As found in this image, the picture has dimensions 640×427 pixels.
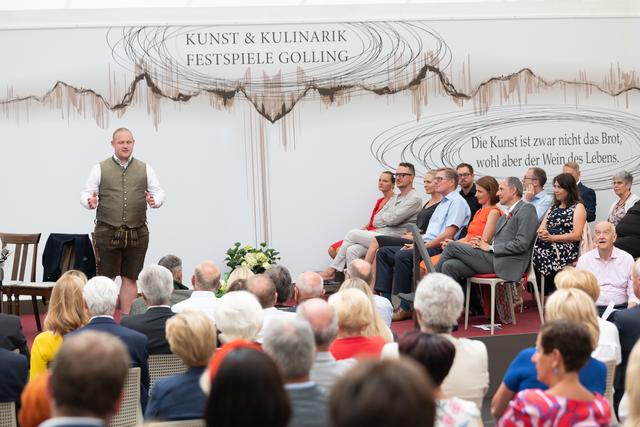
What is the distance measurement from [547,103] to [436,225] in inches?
103

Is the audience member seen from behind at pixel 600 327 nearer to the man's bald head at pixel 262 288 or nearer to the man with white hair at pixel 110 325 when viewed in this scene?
the man's bald head at pixel 262 288

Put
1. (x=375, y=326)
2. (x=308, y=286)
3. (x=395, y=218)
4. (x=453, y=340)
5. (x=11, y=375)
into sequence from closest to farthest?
(x=453, y=340)
(x=11, y=375)
(x=375, y=326)
(x=308, y=286)
(x=395, y=218)

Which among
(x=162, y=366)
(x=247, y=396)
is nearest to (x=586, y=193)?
(x=162, y=366)

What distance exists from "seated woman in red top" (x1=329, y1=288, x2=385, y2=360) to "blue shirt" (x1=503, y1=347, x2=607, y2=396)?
0.58 meters

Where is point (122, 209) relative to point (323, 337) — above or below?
above

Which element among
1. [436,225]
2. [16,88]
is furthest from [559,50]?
[16,88]

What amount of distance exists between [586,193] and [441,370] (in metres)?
6.34

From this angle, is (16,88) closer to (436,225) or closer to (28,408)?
(436,225)

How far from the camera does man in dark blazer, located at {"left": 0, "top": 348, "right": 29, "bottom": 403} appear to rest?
354 centimetres

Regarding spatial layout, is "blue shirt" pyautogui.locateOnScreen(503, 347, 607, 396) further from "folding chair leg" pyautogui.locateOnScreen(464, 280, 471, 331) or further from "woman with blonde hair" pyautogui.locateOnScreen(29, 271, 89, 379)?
"folding chair leg" pyautogui.locateOnScreen(464, 280, 471, 331)

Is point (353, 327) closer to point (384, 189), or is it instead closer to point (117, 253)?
point (117, 253)

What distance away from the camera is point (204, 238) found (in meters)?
8.57

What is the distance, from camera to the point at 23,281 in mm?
7480

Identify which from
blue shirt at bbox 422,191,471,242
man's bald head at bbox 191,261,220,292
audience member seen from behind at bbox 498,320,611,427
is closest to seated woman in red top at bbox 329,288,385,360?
audience member seen from behind at bbox 498,320,611,427
